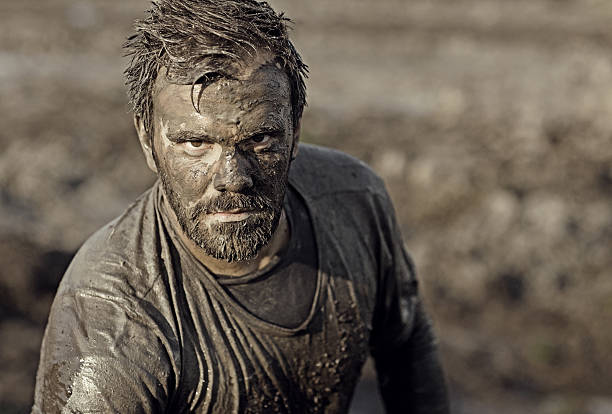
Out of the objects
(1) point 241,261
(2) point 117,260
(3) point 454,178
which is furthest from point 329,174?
(3) point 454,178

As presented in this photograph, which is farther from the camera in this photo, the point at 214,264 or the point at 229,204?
the point at 214,264

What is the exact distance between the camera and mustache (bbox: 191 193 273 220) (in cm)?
195

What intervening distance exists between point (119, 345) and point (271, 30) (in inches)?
32.4

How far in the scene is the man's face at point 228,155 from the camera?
1.90m

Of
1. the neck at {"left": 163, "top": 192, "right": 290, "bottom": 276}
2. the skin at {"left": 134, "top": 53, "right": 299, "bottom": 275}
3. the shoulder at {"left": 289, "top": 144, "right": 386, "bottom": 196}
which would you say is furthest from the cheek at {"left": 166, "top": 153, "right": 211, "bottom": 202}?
the shoulder at {"left": 289, "top": 144, "right": 386, "bottom": 196}

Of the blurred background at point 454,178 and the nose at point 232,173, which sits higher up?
the nose at point 232,173

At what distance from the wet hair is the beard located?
0.24m

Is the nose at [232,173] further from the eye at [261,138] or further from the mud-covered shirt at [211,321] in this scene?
the mud-covered shirt at [211,321]

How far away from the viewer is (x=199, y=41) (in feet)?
6.16

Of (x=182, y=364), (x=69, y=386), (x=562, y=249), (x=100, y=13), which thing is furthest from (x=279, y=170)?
(x=100, y=13)

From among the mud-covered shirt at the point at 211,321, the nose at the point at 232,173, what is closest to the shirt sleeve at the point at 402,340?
the mud-covered shirt at the point at 211,321

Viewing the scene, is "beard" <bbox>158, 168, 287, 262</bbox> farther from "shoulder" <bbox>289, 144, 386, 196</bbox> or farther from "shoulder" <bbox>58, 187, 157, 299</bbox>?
"shoulder" <bbox>289, 144, 386, 196</bbox>

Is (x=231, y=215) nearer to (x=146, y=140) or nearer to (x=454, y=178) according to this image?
(x=146, y=140)

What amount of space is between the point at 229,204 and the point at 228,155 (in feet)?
0.38
